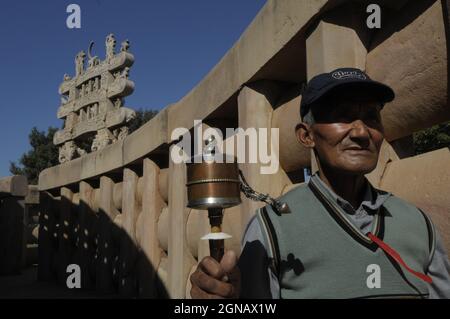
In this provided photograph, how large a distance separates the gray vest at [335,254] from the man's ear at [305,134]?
234 mm

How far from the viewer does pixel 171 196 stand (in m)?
5.16

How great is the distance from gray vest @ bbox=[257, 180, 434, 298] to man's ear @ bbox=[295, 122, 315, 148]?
23cm

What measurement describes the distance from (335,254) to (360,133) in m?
0.46

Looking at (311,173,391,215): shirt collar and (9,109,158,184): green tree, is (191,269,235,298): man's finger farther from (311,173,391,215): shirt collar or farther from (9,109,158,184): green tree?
(9,109,158,184): green tree

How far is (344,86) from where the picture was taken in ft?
5.19

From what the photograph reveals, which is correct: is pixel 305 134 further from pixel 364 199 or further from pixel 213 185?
pixel 213 185

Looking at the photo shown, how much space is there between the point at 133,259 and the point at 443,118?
5034mm

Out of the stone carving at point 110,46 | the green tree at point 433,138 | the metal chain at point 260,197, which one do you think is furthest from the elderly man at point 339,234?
the green tree at point 433,138

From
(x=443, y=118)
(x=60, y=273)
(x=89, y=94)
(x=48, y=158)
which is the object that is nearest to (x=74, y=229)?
(x=60, y=273)

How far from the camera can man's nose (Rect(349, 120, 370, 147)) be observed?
5.32 ft

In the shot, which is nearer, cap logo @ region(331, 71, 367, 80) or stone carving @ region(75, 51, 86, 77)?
cap logo @ region(331, 71, 367, 80)

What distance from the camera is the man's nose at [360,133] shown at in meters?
1.62

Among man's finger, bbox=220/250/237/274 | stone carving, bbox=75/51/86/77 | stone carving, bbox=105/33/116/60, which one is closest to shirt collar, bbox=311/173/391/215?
man's finger, bbox=220/250/237/274
